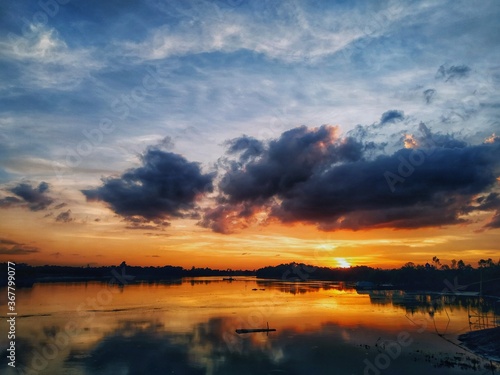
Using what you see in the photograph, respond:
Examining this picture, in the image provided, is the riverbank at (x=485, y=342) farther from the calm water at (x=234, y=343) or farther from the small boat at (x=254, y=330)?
the small boat at (x=254, y=330)

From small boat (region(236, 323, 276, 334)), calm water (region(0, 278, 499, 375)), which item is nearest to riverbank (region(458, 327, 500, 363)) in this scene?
calm water (region(0, 278, 499, 375))

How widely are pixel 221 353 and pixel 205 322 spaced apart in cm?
2579

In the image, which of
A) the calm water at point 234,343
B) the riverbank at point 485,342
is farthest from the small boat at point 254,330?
the riverbank at point 485,342

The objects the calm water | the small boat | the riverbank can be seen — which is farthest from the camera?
the small boat

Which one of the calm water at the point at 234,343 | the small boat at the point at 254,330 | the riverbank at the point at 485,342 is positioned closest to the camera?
the calm water at the point at 234,343

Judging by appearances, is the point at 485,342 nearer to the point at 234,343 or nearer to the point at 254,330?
the point at 254,330

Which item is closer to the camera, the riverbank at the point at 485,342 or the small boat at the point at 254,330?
the riverbank at the point at 485,342

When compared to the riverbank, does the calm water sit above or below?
below

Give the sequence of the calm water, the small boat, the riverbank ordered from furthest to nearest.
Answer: the small boat → the riverbank → the calm water

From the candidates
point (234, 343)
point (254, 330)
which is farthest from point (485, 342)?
point (234, 343)

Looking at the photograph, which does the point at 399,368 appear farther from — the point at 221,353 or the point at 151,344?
the point at 151,344

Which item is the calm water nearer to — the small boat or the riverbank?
the small boat

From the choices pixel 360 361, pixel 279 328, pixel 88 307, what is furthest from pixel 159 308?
pixel 360 361

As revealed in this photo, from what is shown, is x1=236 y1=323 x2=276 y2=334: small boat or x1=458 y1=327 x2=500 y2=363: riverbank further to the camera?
x1=236 y1=323 x2=276 y2=334: small boat
